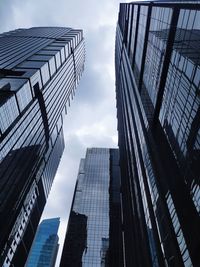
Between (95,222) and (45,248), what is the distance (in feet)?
255

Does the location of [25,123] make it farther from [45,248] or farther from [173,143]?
[45,248]

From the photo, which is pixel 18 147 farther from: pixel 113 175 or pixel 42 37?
pixel 113 175

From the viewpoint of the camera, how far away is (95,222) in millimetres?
113750

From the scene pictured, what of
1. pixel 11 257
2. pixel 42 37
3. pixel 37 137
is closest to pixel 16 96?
pixel 37 137

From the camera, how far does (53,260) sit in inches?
6796

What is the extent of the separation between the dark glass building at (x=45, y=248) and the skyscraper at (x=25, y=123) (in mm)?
94613

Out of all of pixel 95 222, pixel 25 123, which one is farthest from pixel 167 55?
pixel 95 222

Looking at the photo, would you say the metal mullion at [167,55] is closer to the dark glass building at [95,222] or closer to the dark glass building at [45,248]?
the dark glass building at [95,222]

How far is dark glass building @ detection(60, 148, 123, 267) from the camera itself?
102375 millimetres

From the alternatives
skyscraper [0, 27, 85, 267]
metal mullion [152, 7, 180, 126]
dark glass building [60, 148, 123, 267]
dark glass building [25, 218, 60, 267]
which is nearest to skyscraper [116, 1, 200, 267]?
metal mullion [152, 7, 180, 126]

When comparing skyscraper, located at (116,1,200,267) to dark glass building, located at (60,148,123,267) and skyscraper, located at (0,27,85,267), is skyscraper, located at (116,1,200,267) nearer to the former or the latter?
skyscraper, located at (0,27,85,267)

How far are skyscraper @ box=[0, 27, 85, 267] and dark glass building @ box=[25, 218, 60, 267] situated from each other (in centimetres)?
9461

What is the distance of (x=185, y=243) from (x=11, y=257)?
4871cm

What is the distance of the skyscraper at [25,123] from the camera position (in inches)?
1964
